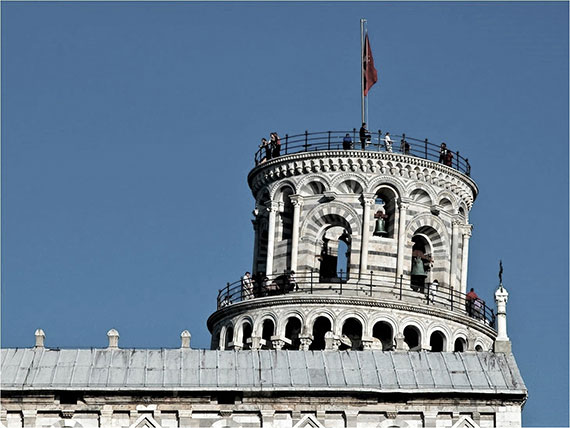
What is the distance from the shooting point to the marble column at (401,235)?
436 ft

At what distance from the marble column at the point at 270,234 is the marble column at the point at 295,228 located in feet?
5.09

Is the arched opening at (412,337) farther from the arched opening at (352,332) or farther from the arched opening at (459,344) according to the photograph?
the arched opening at (352,332)

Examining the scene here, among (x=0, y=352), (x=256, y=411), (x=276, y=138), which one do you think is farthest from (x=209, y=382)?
→ (x=276, y=138)

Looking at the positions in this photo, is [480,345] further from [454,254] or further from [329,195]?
[329,195]

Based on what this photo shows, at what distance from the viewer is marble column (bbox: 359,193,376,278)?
133 meters

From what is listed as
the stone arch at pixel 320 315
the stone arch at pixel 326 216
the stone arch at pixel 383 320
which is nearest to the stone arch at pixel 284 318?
the stone arch at pixel 320 315

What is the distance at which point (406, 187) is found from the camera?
13475 cm

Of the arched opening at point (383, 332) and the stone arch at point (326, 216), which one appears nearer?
the arched opening at point (383, 332)

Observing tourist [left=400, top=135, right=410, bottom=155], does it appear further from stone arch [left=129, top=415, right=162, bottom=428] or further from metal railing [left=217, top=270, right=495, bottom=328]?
stone arch [left=129, top=415, right=162, bottom=428]

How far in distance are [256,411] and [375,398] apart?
4.76m

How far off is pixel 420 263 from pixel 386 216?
3.27 m

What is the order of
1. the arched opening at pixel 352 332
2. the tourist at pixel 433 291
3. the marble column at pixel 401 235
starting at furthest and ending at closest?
1. the marble column at pixel 401 235
2. the tourist at pixel 433 291
3. the arched opening at pixel 352 332

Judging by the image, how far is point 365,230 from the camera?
13338cm

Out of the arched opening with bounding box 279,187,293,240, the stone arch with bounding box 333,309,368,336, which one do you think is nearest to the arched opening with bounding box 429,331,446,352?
the stone arch with bounding box 333,309,368,336
